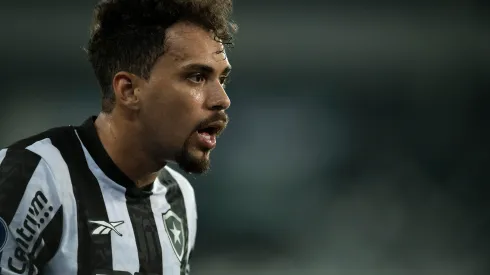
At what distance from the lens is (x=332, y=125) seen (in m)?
3.83

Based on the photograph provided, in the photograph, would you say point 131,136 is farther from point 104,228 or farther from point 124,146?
point 104,228

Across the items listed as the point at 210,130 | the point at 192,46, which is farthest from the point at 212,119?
the point at 192,46

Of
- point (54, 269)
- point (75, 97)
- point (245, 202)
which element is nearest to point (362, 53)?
point (245, 202)

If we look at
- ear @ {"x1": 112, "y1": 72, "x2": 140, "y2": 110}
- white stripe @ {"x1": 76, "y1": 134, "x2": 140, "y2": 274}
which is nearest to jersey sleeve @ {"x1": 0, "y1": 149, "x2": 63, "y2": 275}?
white stripe @ {"x1": 76, "y1": 134, "x2": 140, "y2": 274}

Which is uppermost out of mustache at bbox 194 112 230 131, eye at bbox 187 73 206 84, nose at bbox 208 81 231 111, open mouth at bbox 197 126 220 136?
eye at bbox 187 73 206 84

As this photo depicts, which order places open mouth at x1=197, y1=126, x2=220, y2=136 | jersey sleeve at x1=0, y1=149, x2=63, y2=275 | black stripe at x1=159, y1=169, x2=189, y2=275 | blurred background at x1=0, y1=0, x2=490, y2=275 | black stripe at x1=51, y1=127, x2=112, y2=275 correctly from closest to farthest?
jersey sleeve at x1=0, y1=149, x2=63, y2=275 → black stripe at x1=51, y1=127, x2=112, y2=275 → open mouth at x1=197, y1=126, x2=220, y2=136 → black stripe at x1=159, y1=169, x2=189, y2=275 → blurred background at x1=0, y1=0, x2=490, y2=275

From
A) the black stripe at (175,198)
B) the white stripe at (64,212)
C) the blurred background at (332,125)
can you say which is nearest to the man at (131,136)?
the white stripe at (64,212)

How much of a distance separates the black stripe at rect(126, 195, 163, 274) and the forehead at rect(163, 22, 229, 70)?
0.36m

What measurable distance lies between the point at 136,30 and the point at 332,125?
2.32 metres

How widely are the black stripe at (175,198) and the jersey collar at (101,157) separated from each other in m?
0.20

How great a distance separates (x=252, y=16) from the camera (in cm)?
379

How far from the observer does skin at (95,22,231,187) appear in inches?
62.9

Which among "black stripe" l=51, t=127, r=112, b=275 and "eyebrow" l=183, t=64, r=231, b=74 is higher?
"eyebrow" l=183, t=64, r=231, b=74

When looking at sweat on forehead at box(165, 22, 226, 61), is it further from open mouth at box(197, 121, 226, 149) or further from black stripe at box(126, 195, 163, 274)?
black stripe at box(126, 195, 163, 274)
